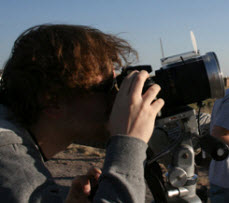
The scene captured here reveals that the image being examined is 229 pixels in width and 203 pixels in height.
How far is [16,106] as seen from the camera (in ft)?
5.01

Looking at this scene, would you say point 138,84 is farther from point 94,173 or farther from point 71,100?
point 94,173

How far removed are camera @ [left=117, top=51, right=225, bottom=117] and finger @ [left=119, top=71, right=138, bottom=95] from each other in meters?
0.07

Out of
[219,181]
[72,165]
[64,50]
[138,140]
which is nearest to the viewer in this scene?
[138,140]

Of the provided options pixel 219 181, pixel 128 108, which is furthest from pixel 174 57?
pixel 219 181

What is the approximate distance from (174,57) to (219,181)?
132cm

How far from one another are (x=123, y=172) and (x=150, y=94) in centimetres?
38

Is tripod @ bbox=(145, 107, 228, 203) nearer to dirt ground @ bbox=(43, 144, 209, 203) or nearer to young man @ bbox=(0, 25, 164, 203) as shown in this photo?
young man @ bbox=(0, 25, 164, 203)

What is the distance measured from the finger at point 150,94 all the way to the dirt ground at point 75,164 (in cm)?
327

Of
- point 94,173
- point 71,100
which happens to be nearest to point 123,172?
point 94,173

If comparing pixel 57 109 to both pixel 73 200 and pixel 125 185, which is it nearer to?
pixel 73 200

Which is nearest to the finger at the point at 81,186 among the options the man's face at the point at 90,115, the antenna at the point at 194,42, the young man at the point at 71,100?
the young man at the point at 71,100

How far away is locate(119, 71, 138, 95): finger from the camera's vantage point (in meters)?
1.37

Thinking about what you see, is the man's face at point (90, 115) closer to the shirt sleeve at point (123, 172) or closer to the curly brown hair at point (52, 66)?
the curly brown hair at point (52, 66)

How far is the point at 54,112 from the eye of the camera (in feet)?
4.91
